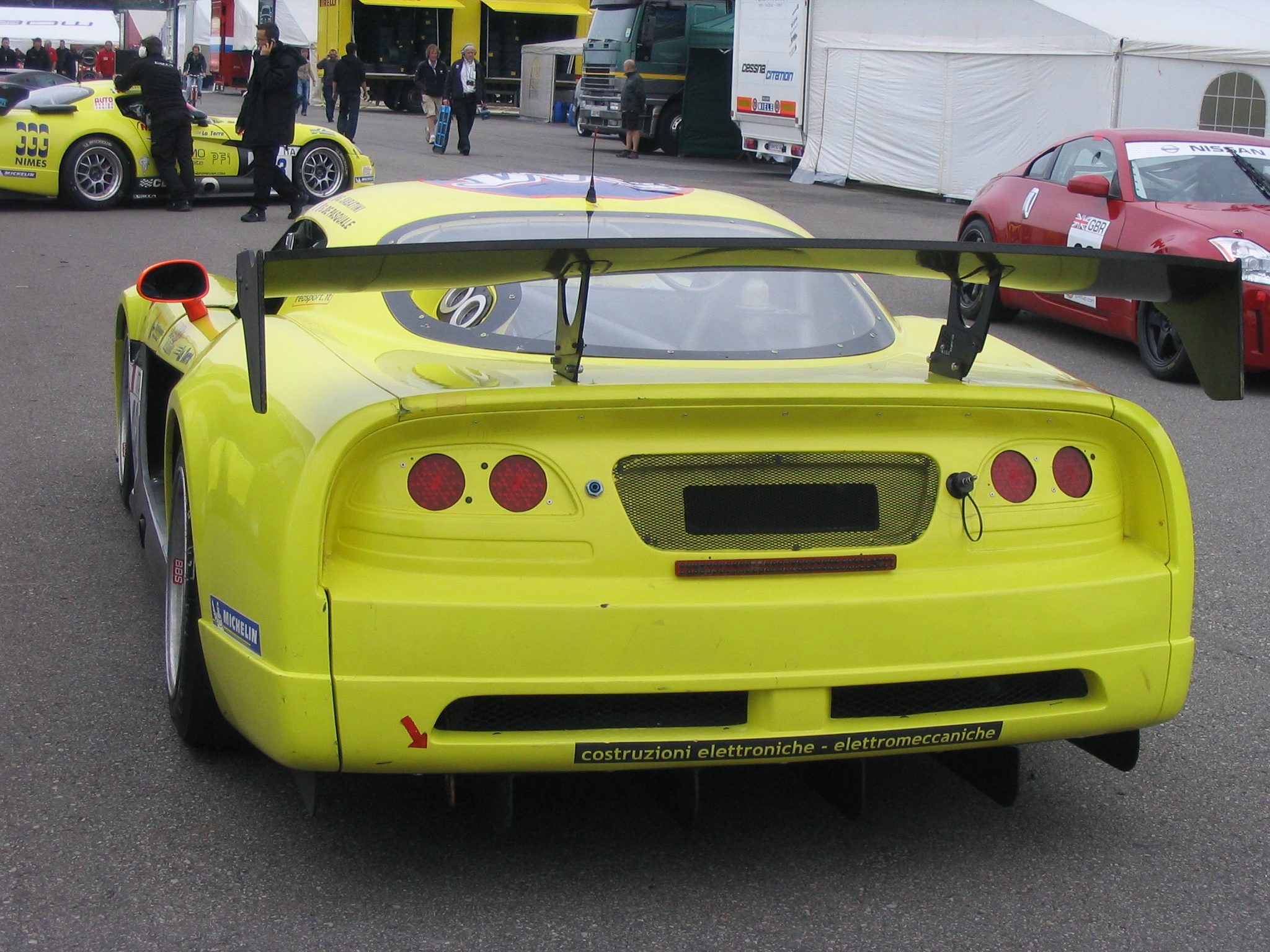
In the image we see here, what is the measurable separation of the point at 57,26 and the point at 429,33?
45.8ft

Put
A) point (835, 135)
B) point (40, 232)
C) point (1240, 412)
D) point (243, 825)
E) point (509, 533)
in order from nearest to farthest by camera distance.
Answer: point (509, 533) < point (243, 825) < point (1240, 412) < point (40, 232) < point (835, 135)

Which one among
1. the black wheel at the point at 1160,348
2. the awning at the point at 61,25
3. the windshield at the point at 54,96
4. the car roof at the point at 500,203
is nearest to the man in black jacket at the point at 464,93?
the windshield at the point at 54,96

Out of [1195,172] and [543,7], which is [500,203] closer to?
[1195,172]

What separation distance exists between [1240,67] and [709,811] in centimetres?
1619

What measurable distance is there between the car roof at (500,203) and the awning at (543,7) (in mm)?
38392

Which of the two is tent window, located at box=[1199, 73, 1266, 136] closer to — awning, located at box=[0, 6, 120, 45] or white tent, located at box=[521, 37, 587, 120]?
white tent, located at box=[521, 37, 587, 120]

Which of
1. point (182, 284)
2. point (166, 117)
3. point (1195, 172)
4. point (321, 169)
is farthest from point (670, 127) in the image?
point (182, 284)

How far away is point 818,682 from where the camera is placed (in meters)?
2.57

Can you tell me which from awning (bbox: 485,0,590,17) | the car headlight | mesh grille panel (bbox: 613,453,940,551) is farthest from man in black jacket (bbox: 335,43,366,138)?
mesh grille panel (bbox: 613,453,940,551)

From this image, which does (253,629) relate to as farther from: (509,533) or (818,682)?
(818,682)

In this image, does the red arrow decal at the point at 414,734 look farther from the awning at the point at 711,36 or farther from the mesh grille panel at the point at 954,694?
the awning at the point at 711,36

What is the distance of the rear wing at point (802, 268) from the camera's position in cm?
234

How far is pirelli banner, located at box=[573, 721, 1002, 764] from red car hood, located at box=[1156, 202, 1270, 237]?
20.6ft

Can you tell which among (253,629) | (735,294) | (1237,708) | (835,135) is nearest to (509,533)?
(253,629)
